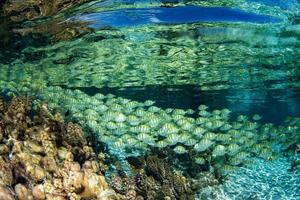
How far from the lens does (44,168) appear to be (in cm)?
860

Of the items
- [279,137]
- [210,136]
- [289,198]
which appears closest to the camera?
[210,136]

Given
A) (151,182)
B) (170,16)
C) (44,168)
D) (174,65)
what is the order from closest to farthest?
(44,168) < (151,182) < (170,16) < (174,65)

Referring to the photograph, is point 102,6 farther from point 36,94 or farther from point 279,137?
→ point 36,94

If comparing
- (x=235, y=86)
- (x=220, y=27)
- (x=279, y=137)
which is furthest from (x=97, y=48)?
(x=235, y=86)

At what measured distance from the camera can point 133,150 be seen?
1384 cm

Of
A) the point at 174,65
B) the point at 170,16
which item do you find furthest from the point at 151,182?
the point at 174,65

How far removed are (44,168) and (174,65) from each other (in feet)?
35.9

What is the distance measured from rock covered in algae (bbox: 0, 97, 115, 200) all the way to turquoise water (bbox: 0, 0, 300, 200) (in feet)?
8.76

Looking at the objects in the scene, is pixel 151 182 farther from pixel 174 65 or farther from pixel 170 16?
pixel 174 65

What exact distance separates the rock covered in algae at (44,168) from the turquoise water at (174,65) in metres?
2.67

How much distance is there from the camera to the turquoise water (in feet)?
38.4

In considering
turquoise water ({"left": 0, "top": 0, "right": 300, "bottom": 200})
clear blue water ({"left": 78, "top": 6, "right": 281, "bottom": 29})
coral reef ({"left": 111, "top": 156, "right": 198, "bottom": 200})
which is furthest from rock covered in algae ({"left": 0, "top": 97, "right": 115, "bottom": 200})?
clear blue water ({"left": 78, "top": 6, "right": 281, "bottom": 29})

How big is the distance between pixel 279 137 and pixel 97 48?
952 centimetres

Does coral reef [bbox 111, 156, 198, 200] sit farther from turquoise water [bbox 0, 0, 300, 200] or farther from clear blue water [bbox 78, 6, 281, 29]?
clear blue water [bbox 78, 6, 281, 29]
